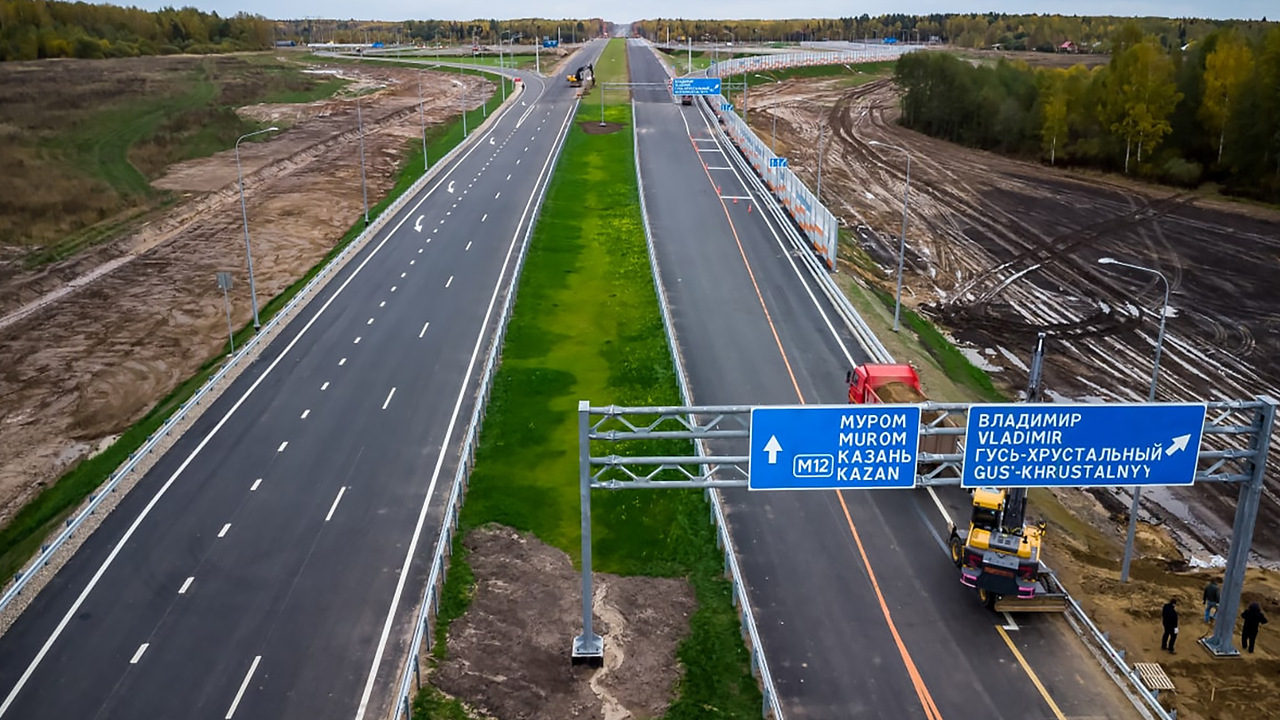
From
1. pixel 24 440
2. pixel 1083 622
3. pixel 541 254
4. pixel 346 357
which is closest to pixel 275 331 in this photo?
pixel 346 357

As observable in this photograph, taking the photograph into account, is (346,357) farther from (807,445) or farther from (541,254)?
(807,445)

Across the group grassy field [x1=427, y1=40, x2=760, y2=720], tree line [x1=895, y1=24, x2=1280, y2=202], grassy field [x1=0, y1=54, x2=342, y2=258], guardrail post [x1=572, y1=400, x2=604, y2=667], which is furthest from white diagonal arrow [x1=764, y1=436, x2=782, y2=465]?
tree line [x1=895, y1=24, x2=1280, y2=202]

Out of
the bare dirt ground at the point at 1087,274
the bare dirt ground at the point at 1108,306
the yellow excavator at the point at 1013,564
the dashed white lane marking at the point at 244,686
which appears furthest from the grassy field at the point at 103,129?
the yellow excavator at the point at 1013,564

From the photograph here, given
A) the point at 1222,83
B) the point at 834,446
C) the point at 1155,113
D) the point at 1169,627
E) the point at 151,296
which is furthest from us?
the point at 1155,113

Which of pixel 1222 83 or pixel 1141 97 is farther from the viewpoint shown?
pixel 1141 97

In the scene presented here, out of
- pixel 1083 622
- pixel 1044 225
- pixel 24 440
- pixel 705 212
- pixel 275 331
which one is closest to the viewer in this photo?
pixel 1083 622

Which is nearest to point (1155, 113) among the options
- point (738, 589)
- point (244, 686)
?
point (738, 589)

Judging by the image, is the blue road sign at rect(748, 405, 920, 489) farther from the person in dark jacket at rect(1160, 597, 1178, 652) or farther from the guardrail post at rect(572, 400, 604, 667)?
the person in dark jacket at rect(1160, 597, 1178, 652)

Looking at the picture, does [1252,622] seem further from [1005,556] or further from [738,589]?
[738,589]
